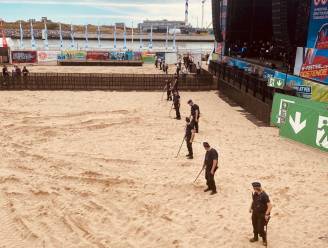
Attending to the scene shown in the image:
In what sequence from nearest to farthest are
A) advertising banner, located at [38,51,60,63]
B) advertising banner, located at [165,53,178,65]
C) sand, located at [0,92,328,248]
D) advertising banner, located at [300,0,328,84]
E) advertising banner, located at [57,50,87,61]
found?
sand, located at [0,92,328,248], advertising banner, located at [300,0,328,84], advertising banner, located at [38,51,60,63], advertising banner, located at [57,50,87,61], advertising banner, located at [165,53,178,65]

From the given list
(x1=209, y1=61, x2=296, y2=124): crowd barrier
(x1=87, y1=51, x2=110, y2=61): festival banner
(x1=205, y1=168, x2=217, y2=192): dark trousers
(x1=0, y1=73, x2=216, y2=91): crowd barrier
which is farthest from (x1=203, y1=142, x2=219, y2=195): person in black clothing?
(x1=87, y1=51, x2=110, y2=61): festival banner

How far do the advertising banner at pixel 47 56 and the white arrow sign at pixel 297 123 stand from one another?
38913 millimetres

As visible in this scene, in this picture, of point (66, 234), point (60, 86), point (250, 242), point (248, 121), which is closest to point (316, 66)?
point (248, 121)

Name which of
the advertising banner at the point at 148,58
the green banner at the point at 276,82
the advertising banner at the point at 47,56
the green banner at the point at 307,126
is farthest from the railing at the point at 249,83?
the advertising banner at the point at 47,56

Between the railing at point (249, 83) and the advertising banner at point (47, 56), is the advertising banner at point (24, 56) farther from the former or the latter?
the railing at point (249, 83)

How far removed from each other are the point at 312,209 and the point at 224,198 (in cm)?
218

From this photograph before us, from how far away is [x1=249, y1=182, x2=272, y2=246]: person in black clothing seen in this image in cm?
753

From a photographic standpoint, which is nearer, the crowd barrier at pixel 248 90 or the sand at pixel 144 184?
the sand at pixel 144 184

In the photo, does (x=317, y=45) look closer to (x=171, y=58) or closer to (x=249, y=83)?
(x=249, y=83)

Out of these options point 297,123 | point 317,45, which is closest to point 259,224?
point 297,123

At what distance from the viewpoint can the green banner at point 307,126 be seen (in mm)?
13734

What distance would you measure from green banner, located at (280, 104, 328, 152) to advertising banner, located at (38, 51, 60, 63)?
38.4m

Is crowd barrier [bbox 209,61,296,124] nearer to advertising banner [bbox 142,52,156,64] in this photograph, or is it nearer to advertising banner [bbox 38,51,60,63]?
advertising banner [bbox 142,52,156,64]

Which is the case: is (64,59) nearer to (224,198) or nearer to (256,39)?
(256,39)
